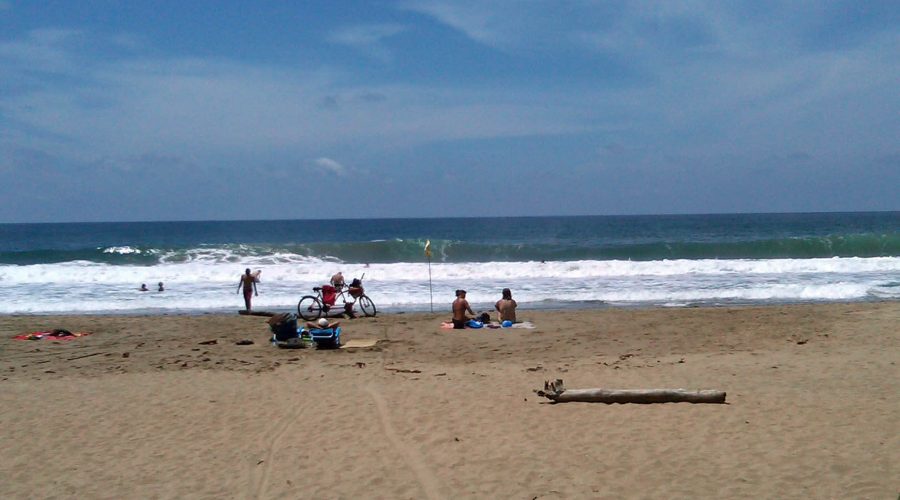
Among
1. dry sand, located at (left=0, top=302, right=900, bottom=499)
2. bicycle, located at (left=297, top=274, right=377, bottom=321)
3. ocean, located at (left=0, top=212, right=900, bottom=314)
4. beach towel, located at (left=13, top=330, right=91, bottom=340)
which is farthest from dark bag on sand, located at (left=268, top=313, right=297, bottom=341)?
ocean, located at (left=0, top=212, right=900, bottom=314)

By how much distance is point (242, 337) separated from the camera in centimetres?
1269

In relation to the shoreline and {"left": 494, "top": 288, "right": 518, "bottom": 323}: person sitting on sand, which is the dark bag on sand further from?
the shoreline

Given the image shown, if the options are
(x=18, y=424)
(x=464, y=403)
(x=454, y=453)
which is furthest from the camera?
(x=464, y=403)

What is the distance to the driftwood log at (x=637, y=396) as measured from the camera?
714 cm

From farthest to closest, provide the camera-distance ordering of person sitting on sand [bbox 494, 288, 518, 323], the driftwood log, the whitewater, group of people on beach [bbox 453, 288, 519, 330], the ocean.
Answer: the ocean → the whitewater → person sitting on sand [bbox 494, 288, 518, 323] → group of people on beach [bbox 453, 288, 519, 330] → the driftwood log

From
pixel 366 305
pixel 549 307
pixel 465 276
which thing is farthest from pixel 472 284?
pixel 366 305

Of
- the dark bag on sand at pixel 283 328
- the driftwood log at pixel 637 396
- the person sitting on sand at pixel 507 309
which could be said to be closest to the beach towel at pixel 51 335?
the dark bag on sand at pixel 283 328

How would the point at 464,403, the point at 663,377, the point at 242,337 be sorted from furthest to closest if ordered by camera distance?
the point at 242,337, the point at 663,377, the point at 464,403

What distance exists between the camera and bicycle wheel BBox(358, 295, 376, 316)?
15719 mm

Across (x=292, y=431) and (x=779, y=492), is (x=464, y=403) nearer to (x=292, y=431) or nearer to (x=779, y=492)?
(x=292, y=431)

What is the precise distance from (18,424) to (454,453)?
468 centimetres

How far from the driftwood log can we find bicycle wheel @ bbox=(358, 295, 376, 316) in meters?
8.81

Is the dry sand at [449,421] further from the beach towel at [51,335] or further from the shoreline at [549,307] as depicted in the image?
the shoreline at [549,307]

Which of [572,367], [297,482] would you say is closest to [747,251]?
[572,367]
